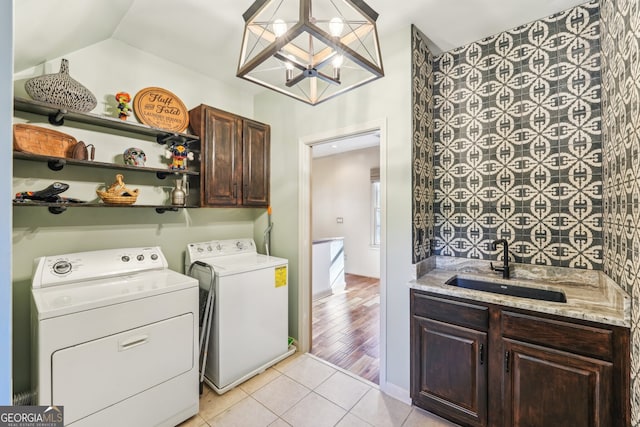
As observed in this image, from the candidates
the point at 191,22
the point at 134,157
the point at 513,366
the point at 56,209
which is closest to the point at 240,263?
the point at 134,157

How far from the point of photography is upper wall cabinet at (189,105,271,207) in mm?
2385

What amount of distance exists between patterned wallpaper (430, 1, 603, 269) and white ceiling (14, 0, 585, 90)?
196 mm

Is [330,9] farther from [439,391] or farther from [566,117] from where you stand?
[439,391]

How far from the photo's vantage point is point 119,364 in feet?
5.06

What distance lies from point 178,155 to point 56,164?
2.54 ft

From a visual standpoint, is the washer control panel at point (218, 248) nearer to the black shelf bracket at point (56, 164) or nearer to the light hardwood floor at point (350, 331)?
the black shelf bracket at point (56, 164)

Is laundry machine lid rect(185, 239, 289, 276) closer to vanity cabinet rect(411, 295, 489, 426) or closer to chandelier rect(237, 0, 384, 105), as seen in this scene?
vanity cabinet rect(411, 295, 489, 426)

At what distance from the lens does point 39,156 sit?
1.63 m

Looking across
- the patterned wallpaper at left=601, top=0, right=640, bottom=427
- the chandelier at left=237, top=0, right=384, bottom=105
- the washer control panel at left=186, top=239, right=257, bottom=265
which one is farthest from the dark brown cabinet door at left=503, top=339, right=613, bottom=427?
the washer control panel at left=186, top=239, right=257, bottom=265

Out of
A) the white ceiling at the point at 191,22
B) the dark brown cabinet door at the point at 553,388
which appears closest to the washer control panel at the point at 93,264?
the white ceiling at the point at 191,22

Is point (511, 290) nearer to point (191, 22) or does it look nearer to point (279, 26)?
point (279, 26)

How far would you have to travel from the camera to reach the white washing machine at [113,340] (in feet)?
4.52

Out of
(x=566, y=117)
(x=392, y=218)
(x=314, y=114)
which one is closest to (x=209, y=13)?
(x=314, y=114)

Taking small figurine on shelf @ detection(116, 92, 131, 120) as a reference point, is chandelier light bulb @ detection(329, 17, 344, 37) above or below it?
below
